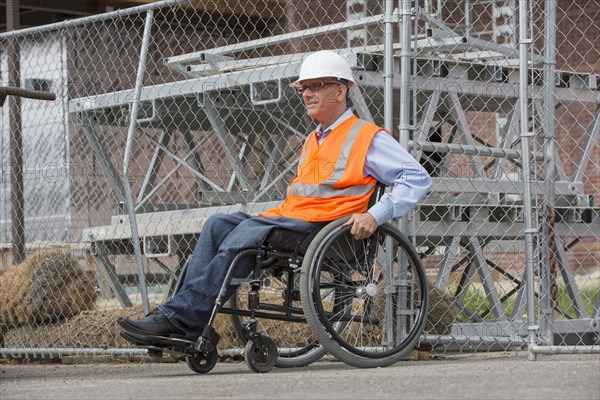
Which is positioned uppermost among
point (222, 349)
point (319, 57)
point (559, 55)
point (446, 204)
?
point (559, 55)

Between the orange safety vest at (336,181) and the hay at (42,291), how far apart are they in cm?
305

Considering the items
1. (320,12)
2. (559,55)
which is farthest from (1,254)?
(559,55)

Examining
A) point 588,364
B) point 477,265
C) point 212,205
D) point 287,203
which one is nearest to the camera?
point 588,364

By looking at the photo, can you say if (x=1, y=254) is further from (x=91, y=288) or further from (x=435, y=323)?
(x=435, y=323)

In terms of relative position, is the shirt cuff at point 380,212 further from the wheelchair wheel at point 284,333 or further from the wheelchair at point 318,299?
the wheelchair wheel at point 284,333

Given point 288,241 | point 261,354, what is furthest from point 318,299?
point 261,354

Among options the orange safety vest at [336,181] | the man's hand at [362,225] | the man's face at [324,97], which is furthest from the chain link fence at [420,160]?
the man's hand at [362,225]

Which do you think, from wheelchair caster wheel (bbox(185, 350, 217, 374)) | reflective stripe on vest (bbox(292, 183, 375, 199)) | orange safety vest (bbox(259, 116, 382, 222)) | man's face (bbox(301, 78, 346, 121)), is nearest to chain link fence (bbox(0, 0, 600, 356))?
man's face (bbox(301, 78, 346, 121))

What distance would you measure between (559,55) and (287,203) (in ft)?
38.4

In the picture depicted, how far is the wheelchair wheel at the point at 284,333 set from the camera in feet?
24.1

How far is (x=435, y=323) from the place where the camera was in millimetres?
8422

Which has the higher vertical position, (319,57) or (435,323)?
(319,57)

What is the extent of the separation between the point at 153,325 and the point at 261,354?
0.58 meters

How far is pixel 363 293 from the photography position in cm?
700
